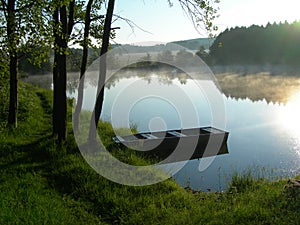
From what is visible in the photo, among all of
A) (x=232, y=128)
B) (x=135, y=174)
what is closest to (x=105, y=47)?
(x=135, y=174)

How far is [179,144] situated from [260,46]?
215 feet

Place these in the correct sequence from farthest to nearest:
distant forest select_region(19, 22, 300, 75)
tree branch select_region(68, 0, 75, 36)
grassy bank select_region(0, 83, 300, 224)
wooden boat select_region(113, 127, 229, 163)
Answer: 1. distant forest select_region(19, 22, 300, 75)
2. wooden boat select_region(113, 127, 229, 163)
3. tree branch select_region(68, 0, 75, 36)
4. grassy bank select_region(0, 83, 300, 224)

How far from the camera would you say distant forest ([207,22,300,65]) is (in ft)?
220

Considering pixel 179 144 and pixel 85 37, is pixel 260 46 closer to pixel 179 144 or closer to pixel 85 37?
pixel 179 144

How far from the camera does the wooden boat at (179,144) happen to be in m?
11.7

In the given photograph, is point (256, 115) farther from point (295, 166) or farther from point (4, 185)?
point (4, 185)

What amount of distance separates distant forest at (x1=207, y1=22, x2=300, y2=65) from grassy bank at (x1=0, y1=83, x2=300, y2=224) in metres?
63.6

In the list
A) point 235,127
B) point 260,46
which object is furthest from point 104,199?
point 260,46

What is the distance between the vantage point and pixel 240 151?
1355 cm

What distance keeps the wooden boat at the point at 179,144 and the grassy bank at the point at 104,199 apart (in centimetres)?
391

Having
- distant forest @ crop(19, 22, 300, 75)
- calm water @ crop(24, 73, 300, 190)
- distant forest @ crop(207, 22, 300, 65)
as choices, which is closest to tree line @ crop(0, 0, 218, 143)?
calm water @ crop(24, 73, 300, 190)

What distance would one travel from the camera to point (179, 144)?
42.1 feet

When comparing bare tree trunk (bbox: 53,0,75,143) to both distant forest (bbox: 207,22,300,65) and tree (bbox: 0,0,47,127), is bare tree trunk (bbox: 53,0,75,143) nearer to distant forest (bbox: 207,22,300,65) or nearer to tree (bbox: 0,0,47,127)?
tree (bbox: 0,0,47,127)

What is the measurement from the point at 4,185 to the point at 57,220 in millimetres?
1898
